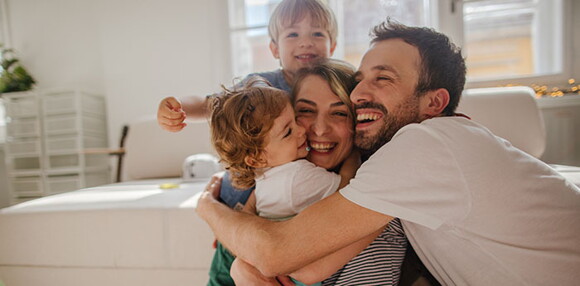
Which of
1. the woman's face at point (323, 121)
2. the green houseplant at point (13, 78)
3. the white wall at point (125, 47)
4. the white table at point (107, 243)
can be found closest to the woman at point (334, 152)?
the woman's face at point (323, 121)

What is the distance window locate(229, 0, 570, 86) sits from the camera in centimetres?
286

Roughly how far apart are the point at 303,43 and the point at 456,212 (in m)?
0.96

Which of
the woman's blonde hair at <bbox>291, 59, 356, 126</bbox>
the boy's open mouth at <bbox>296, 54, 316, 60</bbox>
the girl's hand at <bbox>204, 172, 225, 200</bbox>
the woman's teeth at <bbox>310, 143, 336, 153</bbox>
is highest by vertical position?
the boy's open mouth at <bbox>296, 54, 316, 60</bbox>

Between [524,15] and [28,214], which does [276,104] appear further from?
[524,15]

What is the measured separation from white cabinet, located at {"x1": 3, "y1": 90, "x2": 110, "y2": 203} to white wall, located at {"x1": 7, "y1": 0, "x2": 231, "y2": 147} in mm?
306

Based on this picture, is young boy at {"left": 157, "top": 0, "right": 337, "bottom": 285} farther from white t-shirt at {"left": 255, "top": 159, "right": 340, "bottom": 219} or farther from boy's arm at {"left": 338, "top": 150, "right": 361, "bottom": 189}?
boy's arm at {"left": 338, "top": 150, "right": 361, "bottom": 189}

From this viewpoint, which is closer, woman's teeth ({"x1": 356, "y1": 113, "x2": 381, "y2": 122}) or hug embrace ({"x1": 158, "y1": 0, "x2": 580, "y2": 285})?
hug embrace ({"x1": 158, "y1": 0, "x2": 580, "y2": 285})

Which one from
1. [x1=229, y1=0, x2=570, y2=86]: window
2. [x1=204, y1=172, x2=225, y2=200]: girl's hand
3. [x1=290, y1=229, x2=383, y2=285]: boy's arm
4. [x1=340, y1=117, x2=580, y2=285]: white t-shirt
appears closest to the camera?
[x1=340, y1=117, x2=580, y2=285]: white t-shirt

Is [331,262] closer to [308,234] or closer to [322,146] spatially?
[308,234]

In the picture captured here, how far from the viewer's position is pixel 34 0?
160 inches

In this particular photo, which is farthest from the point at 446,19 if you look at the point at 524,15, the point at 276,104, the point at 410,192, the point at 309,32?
the point at 410,192

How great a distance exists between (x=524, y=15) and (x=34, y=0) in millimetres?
5445

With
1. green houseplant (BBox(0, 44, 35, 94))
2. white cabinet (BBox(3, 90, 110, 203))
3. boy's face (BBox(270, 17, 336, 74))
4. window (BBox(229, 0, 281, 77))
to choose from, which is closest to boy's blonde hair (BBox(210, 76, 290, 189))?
boy's face (BBox(270, 17, 336, 74))

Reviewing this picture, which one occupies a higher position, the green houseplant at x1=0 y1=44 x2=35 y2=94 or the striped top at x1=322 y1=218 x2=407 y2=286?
the green houseplant at x1=0 y1=44 x2=35 y2=94
